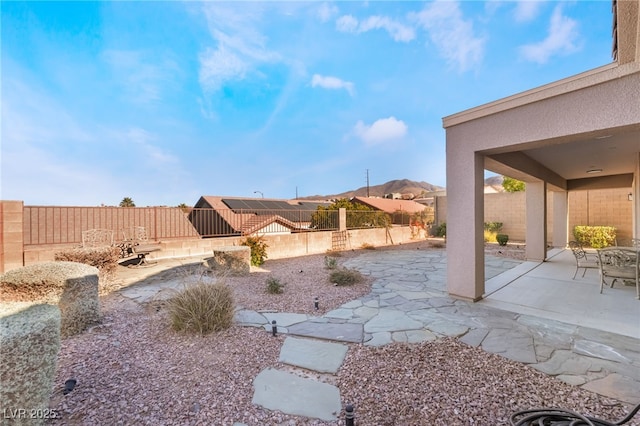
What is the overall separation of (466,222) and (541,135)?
1600 mm

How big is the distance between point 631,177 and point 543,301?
864cm

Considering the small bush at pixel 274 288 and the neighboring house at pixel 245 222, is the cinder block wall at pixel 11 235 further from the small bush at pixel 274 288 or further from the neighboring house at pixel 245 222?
the small bush at pixel 274 288

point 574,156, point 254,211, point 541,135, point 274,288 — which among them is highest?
point 574,156

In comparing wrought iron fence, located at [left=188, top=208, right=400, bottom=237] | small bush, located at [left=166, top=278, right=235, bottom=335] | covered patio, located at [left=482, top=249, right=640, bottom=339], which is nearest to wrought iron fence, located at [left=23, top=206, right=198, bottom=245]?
wrought iron fence, located at [left=188, top=208, right=400, bottom=237]

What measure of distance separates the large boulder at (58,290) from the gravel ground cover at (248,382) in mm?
222

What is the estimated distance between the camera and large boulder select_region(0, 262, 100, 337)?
305cm

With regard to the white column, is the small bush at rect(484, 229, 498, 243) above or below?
below

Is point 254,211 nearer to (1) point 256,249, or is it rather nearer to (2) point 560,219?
(1) point 256,249

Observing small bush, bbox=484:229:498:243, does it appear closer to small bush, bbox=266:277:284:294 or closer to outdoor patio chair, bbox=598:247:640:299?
outdoor patio chair, bbox=598:247:640:299

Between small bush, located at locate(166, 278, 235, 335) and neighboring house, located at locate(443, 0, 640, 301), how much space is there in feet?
12.6

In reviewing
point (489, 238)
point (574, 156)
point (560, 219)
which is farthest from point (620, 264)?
point (489, 238)

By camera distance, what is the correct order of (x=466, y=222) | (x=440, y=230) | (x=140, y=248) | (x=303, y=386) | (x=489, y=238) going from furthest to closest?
(x=440, y=230), (x=489, y=238), (x=140, y=248), (x=466, y=222), (x=303, y=386)

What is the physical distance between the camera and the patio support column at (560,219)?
10359mm

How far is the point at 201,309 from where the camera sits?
10.6ft
